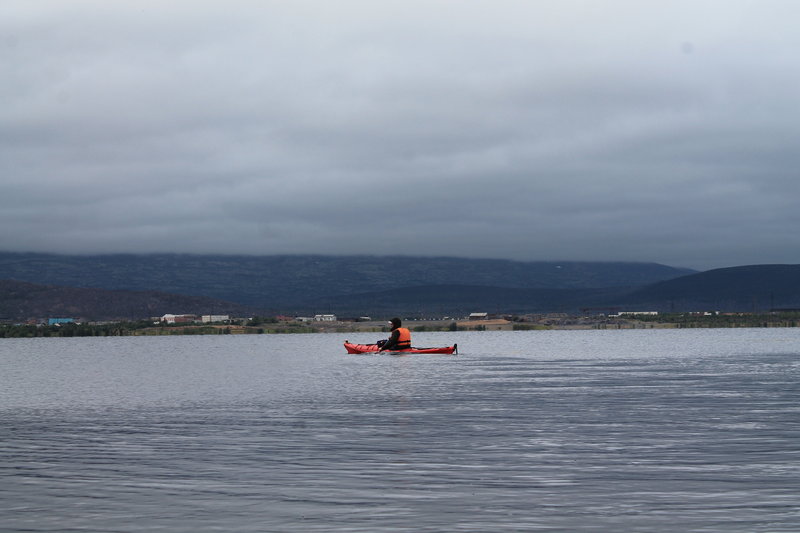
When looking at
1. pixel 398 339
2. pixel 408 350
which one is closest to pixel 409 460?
pixel 408 350

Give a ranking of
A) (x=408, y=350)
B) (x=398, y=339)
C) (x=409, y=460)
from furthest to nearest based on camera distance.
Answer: (x=398, y=339), (x=408, y=350), (x=409, y=460)

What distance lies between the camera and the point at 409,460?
33.6 m

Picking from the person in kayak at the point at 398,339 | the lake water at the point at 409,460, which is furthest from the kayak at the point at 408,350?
the lake water at the point at 409,460

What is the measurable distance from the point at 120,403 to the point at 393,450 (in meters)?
28.2

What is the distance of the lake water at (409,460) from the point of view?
80.7 feet

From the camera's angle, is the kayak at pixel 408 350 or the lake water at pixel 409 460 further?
the kayak at pixel 408 350

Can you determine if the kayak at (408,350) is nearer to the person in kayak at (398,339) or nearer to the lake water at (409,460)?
the person in kayak at (398,339)

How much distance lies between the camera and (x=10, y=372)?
10544cm

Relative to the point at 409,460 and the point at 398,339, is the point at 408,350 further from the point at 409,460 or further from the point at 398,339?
the point at 409,460

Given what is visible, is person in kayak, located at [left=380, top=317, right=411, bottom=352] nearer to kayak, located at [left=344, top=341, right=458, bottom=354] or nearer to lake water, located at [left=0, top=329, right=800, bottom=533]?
kayak, located at [left=344, top=341, right=458, bottom=354]

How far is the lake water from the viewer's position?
2459 cm

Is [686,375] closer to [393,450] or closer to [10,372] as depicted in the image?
[393,450]

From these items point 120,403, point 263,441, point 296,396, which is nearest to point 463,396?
point 296,396

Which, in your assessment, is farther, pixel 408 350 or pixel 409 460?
pixel 408 350
